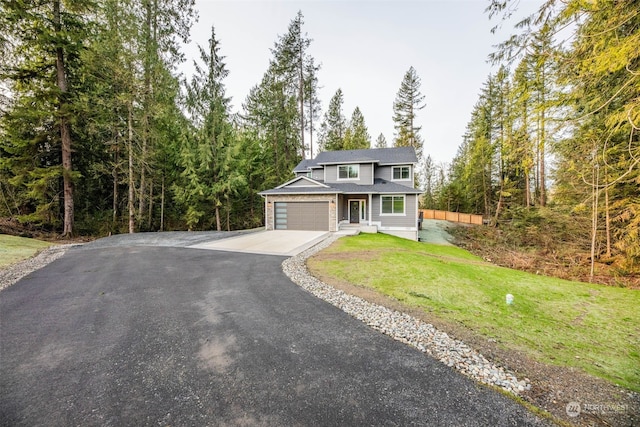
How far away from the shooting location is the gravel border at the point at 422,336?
2.88 meters

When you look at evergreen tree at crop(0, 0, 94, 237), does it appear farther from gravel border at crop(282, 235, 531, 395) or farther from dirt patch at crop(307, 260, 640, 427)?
dirt patch at crop(307, 260, 640, 427)

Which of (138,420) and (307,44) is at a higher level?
(307,44)

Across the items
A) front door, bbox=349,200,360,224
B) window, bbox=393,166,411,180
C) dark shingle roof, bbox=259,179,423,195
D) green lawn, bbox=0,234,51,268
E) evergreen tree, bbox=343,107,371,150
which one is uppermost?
evergreen tree, bbox=343,107,371,150

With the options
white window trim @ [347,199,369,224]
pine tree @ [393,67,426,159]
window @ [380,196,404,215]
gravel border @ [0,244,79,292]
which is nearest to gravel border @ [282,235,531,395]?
gravel border @ [0,244,79,292]

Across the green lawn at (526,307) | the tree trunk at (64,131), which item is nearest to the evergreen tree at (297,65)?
the tree trunk at (64,131)

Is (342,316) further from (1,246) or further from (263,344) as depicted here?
(1,246)

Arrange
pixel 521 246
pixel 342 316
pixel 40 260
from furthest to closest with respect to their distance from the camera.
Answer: pixel 521 246, pixel 40 260, pixel 342 316

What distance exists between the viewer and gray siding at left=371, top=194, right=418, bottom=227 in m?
16.5

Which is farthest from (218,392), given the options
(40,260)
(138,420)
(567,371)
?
(40,260)

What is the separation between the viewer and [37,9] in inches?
496

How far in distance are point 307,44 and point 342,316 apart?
27.3 meters

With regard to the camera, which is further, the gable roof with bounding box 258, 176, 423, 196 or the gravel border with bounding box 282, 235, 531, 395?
the gable roof with bounding box 258, 176, 423, 196

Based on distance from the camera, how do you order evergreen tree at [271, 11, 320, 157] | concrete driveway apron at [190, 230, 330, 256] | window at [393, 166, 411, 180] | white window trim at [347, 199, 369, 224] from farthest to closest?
evergreen tree at [271, 11, 320, 157] → window at [393, 166, 411, 180] → white window trim at [347, 199, 369, 224] → concrete driveway apron at [190, 230, 330, 256]

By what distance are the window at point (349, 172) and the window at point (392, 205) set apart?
294 cm
